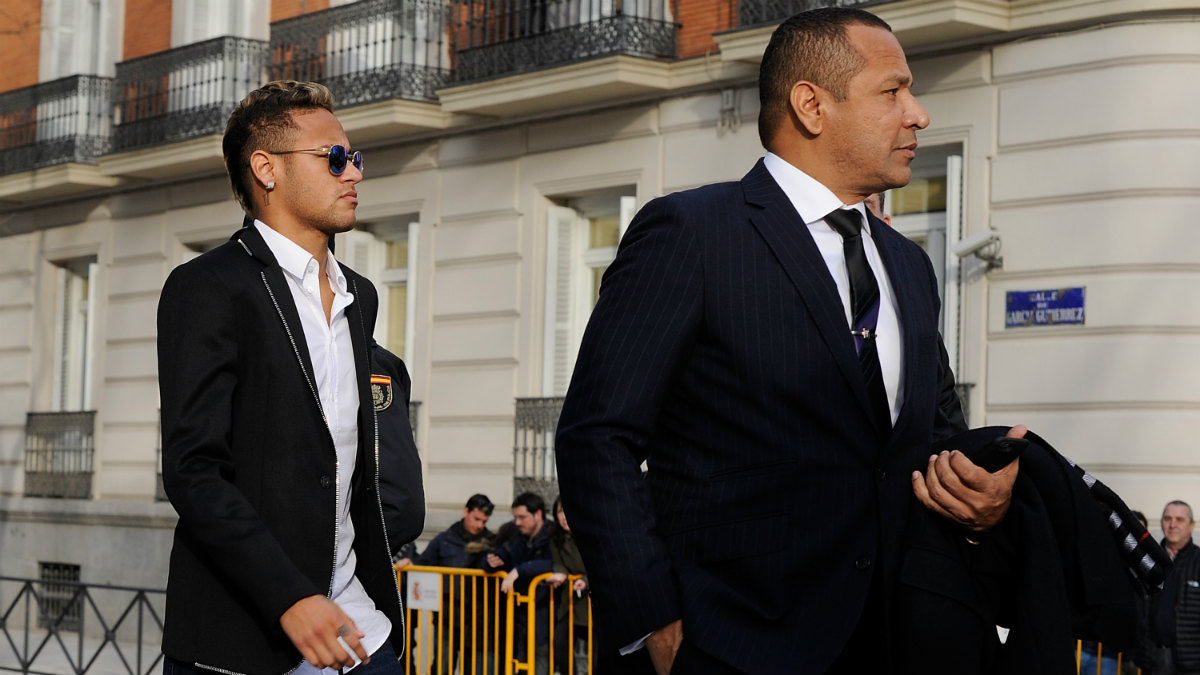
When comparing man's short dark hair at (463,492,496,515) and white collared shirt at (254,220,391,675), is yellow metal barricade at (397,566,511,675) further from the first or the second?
white collared shirt at (254,220,391,675)

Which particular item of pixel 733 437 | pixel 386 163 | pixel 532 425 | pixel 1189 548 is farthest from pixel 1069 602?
pixel 386 163

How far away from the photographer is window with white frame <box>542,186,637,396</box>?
60.1 ft

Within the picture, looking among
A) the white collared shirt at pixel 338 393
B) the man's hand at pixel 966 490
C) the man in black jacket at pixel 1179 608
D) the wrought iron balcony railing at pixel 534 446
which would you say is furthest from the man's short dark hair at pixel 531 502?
the man's hand at pixel 966 490

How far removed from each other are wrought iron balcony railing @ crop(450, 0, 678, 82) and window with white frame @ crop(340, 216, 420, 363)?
2.14 meters

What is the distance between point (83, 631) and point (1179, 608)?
388 inches

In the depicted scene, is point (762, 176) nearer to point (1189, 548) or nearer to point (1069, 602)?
point (1069, 602)

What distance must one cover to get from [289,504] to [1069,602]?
5.97 ft

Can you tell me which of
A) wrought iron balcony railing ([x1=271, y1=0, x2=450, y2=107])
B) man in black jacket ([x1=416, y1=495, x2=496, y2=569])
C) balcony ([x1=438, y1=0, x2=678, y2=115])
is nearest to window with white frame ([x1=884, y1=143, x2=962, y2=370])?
balcony ([x1=438, y1=0, x2=678, y2=115])

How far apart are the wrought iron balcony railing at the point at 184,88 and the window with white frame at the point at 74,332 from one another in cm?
228

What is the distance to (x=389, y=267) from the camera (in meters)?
20.5

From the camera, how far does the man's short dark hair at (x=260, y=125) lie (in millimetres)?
4812

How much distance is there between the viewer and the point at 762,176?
3922 millimetres

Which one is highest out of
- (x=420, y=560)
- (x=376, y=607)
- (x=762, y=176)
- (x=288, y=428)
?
(x=762, y=176)

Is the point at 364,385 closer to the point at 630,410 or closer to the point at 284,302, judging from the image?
the point at 284,302
